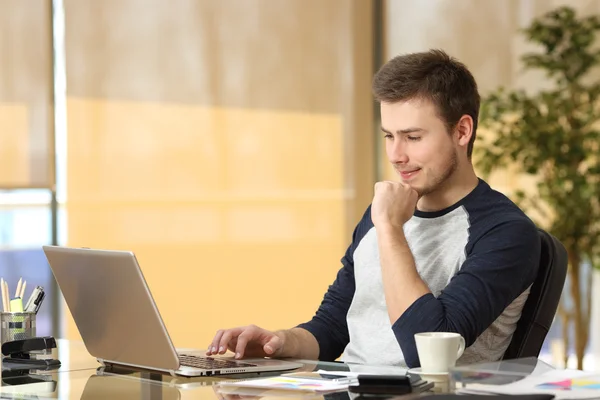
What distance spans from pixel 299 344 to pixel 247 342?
0.53 ft

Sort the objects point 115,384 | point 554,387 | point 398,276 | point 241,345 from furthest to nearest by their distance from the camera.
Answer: point 241,345 < point 398,276 < point 115,384 < point 554,387

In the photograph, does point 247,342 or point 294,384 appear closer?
point 294,384

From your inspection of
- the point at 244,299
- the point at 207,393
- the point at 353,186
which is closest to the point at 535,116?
the point at 353,186

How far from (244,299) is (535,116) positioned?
1.76 m

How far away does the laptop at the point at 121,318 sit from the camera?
5.83ft

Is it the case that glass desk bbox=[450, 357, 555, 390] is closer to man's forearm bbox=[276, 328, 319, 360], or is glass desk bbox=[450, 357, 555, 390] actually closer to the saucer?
the saucer

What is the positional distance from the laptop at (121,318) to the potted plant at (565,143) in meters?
2.76

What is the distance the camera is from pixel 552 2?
495 centimetres

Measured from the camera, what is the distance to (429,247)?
7.05 feet

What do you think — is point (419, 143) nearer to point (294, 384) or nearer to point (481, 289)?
point (481, 289)

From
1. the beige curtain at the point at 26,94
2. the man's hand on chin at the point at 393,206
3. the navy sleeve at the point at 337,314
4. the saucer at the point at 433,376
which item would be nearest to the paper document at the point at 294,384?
the saucer at the point at 433,376

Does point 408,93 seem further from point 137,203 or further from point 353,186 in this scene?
point 353,186

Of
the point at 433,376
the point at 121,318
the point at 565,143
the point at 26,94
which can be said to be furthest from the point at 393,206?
the point at 26,94

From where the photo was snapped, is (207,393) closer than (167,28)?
Yes
